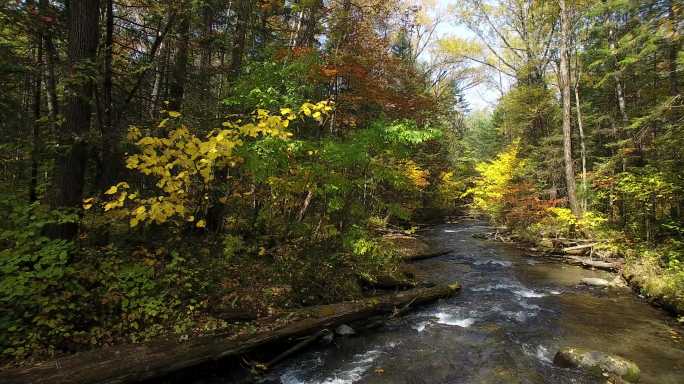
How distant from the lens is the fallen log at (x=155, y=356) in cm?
379

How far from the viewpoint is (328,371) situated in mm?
5500

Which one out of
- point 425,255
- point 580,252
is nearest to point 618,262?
point 580,252

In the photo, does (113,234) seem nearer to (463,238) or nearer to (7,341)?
(7,341)

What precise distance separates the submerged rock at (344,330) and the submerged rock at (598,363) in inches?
138

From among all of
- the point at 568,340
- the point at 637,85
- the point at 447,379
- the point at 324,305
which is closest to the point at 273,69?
the point at 324,305

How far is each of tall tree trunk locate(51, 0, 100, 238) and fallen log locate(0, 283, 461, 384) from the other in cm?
212

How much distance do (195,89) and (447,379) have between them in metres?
7.78

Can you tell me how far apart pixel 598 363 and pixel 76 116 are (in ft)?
28.9

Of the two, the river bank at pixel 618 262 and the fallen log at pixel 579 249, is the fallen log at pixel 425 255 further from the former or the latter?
the fallen log at pixel 579 249

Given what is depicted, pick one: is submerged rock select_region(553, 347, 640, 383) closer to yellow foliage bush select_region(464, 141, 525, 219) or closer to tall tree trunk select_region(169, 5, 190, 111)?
tall tree trunk select_region(169, 5, 190, 111)

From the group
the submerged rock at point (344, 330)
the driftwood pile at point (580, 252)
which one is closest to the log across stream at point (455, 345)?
the submerged rock at point (344, 330)

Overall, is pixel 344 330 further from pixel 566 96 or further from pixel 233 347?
pixel 566 96

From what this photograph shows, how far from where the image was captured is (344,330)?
6730 mm

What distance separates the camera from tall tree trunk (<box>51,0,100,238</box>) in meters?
5.13
